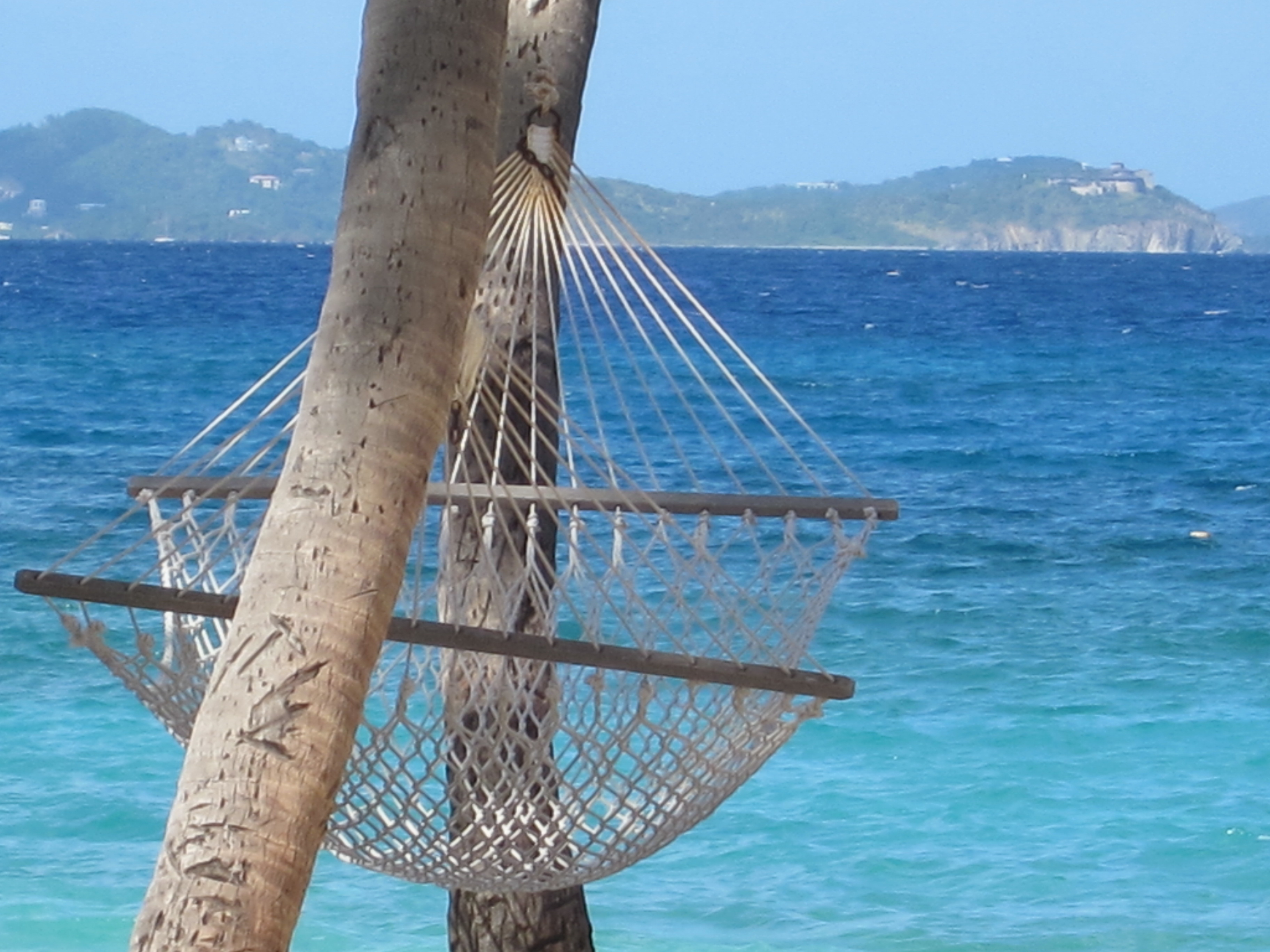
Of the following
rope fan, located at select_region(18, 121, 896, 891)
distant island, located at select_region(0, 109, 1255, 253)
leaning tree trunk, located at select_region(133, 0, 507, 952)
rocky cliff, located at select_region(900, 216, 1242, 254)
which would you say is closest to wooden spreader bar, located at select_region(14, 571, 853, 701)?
rope fan, located at select_region(18, 121, 896, 891)

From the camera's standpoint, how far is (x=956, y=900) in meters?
3.74

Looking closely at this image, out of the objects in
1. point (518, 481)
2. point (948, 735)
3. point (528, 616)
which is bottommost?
point (948, 735)

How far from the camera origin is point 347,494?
112 cm

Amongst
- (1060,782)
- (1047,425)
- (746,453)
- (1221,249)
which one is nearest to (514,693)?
(1060,782)

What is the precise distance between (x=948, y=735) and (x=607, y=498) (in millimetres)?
2806

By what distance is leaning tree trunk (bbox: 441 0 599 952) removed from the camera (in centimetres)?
194

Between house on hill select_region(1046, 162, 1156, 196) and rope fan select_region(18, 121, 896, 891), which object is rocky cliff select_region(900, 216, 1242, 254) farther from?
rope fan select_region(18, 121, 896, 891)

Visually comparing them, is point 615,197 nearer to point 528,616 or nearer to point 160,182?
point 160,182

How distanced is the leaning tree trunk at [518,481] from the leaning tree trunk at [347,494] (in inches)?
27.0

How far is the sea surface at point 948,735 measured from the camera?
12.0ft

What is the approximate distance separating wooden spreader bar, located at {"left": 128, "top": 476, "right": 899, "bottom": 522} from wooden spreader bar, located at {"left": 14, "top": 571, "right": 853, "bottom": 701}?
10.5 inches

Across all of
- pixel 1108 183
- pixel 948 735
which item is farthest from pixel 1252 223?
pixel 948 735

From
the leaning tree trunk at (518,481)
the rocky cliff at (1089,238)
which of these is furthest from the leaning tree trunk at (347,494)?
the rocky cliff at (1089,238)

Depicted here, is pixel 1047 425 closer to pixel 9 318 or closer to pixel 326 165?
pixel 9 318
